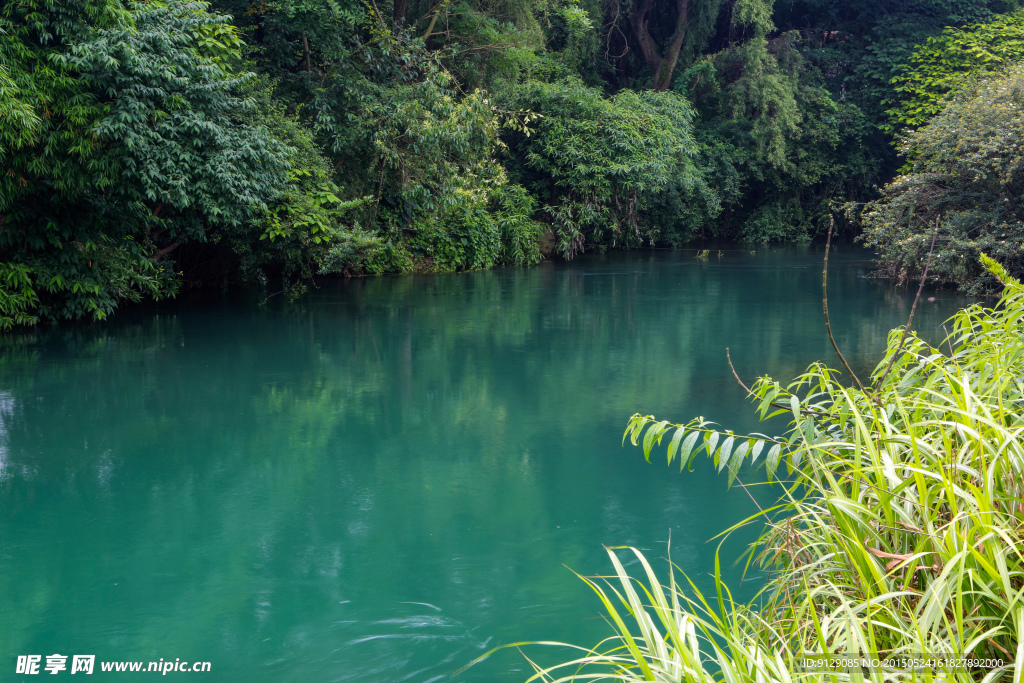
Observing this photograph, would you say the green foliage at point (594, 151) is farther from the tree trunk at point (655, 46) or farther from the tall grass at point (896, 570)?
the tall grass at point (896, 570)

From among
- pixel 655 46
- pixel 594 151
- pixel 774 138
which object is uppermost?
pixel 655 46

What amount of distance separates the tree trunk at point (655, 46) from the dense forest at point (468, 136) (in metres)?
0.08

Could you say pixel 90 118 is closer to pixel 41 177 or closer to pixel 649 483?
pixel 41 177

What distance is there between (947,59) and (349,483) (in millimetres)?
21926

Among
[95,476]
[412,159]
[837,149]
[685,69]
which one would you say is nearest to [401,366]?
[95,476]

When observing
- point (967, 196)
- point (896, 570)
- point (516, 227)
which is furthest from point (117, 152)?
point (967, 196)

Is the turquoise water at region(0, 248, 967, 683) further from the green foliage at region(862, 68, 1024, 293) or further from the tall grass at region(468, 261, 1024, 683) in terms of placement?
the green foliage at region(862, 68, 1024, 293)

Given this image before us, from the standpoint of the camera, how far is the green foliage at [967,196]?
38.0 ft

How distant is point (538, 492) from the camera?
467cm

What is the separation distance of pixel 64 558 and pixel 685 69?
21.7m

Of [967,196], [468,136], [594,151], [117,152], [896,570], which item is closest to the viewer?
[896,570]

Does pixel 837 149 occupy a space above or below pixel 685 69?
below

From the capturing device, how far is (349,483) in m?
4.84

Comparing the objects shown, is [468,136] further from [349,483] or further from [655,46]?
[655,46]
